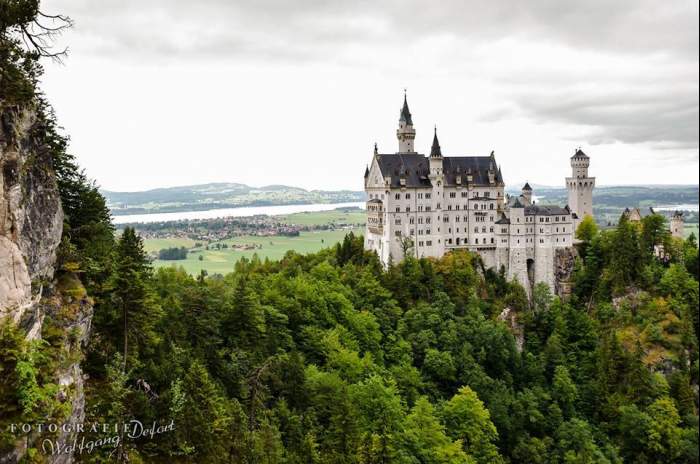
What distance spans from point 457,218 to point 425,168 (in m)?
8.47

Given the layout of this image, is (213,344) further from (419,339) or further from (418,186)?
(418,186)

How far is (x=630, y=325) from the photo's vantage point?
82.9 m

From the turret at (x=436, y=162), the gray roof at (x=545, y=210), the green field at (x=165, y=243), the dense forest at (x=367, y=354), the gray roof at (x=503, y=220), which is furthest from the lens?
the green field at (x=165, y=243)

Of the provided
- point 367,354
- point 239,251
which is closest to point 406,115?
point 367,354

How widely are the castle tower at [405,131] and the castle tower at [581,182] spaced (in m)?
25.0

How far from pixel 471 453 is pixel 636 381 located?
997 inches

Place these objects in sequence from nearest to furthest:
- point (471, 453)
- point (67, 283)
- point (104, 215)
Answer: point (67, 283) → point (104, 215) → point (471, 453)

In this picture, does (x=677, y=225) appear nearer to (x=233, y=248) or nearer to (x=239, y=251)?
(x=239, y=251)

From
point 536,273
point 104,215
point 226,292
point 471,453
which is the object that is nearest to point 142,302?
point 104,215

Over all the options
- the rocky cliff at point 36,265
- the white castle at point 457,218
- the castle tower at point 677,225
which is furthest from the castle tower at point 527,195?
the rocky cliff at point 36,265

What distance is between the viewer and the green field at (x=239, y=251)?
124781 millimetres

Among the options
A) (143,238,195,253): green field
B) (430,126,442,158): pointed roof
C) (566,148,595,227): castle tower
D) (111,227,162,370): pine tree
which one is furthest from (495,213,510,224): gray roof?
(143,238,195,253): green field

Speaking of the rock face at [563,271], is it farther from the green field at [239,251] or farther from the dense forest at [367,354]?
the green field at [239,251]

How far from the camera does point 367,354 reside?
218ft
